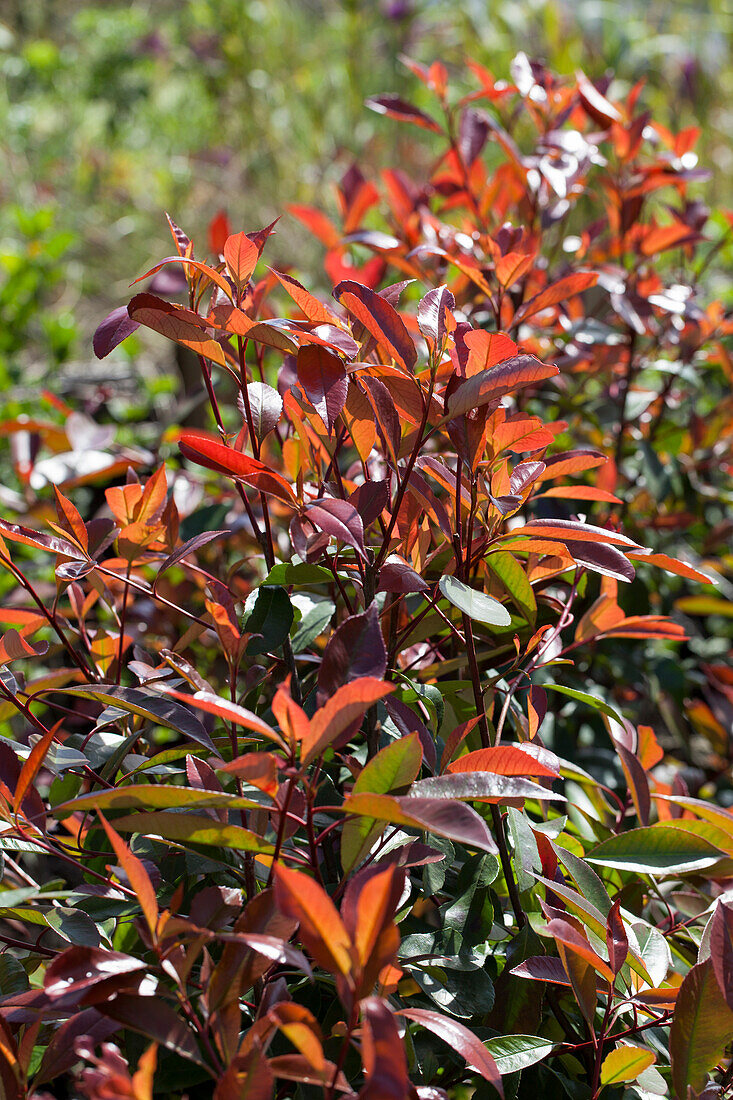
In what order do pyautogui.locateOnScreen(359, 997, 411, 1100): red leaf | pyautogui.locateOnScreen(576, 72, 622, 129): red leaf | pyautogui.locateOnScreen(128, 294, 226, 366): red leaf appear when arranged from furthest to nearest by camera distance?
pyautogui.locateOnScreen(576, 72, 622, 129): red leaf
pyautogui.locateOnScreen(128, 294, 226, 366): red leaf
pyautogui.locateOnScreen(359, 997, 411, 1100): red leaf

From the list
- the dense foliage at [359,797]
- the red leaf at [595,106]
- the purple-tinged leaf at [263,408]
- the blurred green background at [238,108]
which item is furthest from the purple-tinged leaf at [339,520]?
the blurred green background at [238,108]

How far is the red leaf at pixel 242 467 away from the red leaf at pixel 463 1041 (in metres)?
0.34

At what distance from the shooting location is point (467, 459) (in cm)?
64

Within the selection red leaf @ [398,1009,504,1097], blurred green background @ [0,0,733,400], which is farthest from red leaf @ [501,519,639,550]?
blurred green background @ [0,0,733,400]

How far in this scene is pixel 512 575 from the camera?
27.6 inches

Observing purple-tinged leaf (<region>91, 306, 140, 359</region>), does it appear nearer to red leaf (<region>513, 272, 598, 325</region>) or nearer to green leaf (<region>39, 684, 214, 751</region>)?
green leaf (<region>39, 684, 214, 751</region>)

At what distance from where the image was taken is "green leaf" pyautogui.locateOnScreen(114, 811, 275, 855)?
0.51m

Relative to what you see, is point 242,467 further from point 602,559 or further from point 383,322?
point 602,559

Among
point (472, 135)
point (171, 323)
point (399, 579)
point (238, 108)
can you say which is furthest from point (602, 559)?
point (238, 108)

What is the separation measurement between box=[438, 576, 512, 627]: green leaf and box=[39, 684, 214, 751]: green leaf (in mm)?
204

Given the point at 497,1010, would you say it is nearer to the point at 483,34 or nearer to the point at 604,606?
the point at 604,606

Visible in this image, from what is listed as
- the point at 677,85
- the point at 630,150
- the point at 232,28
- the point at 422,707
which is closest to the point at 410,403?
the point at 422,707

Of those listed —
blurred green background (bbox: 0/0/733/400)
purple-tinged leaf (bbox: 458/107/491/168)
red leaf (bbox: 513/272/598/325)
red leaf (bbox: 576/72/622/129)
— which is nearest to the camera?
red leaf (bbox: 513/272/598/325)

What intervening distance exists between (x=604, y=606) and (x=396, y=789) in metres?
0.32
